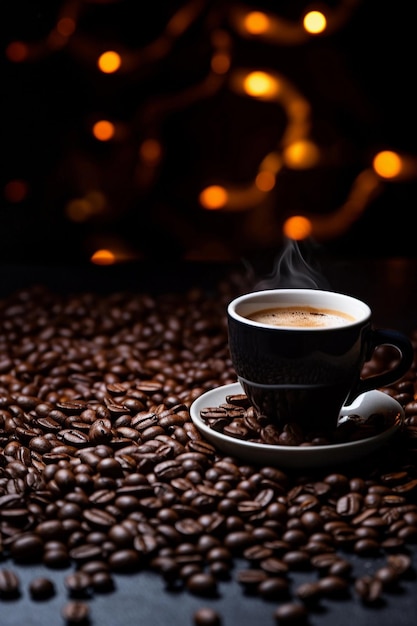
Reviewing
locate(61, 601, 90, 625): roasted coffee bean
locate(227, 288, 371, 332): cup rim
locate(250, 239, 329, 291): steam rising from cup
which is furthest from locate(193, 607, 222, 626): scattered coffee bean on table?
locate(250, 239, 329, 291): steam rising from cup

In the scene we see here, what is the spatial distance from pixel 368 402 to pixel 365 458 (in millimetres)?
127

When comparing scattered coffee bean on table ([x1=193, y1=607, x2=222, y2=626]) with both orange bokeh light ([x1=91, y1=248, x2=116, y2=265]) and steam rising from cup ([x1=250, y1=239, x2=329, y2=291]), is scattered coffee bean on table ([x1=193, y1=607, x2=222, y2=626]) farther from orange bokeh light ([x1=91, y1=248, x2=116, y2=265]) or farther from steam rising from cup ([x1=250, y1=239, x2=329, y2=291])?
orange bokeh light ([x1=91, y1=248, x2=116, y2=265])

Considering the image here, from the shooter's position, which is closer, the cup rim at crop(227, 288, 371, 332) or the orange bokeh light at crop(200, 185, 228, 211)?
the cup rim at crop(227, 288, 371, 332)

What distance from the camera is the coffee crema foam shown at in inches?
55.5

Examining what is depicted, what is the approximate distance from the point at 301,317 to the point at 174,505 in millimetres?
384

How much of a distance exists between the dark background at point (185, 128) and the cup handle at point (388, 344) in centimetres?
146

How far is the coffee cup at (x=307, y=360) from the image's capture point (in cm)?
130

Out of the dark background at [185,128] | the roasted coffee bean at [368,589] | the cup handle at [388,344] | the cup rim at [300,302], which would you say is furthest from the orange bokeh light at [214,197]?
the roasted coffee bean at [368,589]

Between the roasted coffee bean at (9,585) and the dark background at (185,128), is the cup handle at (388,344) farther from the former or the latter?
the dark background at (185,128)

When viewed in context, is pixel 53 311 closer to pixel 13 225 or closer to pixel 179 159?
pixel 13 225

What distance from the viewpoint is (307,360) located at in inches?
51.4

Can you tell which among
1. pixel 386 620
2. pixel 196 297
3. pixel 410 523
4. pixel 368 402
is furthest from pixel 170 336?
pixel 386 620

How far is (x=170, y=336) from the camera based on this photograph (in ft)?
6.30

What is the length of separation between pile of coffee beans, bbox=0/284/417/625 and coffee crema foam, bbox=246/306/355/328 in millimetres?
208
